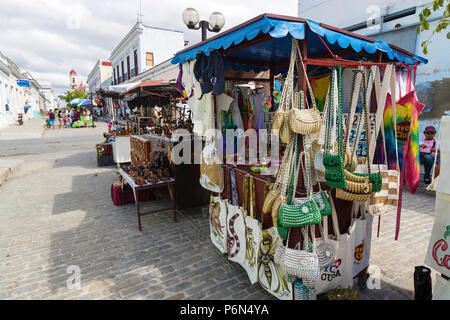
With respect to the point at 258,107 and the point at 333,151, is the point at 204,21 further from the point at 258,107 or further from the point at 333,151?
the point at 333,151

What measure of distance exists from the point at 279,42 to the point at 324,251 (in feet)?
8.95

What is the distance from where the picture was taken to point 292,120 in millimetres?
2477

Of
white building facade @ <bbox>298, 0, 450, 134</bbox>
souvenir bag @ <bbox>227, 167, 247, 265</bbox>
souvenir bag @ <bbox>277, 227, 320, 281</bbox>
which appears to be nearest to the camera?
souvenir bag @ <bbox>277, 227, 320, 281</bbox>

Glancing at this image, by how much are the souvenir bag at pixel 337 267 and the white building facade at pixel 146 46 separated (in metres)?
28.5

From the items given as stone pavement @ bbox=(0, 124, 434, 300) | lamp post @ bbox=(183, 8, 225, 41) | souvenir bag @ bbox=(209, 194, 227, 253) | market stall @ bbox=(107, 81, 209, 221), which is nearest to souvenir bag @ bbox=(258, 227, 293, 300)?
stone pavement @ bbox=(0, 124, 434, 300)

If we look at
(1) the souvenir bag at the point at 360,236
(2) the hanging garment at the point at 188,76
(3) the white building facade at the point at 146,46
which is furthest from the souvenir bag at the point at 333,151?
(3) the white building facade at the point at 146,46

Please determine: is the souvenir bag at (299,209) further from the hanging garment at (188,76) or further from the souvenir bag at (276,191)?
the hanging garment at (188,76)

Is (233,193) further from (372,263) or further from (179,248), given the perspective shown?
(372,263)

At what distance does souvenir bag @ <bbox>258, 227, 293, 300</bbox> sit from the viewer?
9.47ft

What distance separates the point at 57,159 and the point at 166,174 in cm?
923

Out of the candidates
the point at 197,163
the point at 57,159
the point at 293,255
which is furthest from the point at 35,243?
the point at 57,159

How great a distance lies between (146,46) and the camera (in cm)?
2722

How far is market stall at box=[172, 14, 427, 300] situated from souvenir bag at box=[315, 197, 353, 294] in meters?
0.01

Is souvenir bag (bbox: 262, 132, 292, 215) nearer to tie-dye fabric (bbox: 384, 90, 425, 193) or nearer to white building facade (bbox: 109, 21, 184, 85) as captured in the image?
tie-dye fabric (bbox: 384, 90, 425, 193)
